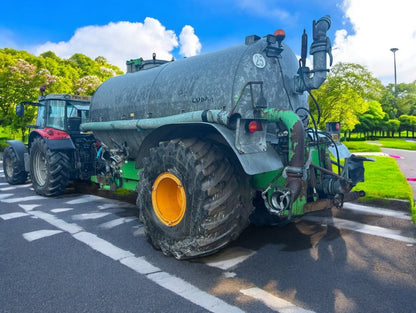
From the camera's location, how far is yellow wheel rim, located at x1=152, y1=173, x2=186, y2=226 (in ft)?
13.6

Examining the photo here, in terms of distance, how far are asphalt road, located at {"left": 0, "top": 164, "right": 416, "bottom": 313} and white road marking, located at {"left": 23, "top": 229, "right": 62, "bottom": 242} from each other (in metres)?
0.01

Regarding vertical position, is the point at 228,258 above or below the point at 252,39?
below

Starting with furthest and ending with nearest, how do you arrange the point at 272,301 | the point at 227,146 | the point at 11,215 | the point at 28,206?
the point at 28,206, the point at 11,215, the point at 227,146, the point at 272,301

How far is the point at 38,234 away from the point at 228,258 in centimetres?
293

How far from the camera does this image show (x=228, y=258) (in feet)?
12.6

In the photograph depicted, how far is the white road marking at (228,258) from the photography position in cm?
367

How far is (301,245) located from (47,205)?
521 cm

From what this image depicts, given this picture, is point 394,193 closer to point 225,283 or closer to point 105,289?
point 225,283

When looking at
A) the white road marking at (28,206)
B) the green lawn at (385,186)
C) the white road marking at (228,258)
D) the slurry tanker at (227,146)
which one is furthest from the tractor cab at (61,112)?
the green lawn at (385,186)

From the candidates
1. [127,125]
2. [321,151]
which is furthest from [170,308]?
[127,125]

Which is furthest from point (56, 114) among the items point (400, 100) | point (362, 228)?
point (400, 100)

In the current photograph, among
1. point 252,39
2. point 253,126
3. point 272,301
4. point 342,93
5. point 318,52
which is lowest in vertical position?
point 272,301

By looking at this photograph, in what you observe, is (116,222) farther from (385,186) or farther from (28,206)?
(385,186)

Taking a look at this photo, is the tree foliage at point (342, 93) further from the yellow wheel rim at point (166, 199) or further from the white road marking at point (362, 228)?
the yellow wheel rim at point (166, 199)
